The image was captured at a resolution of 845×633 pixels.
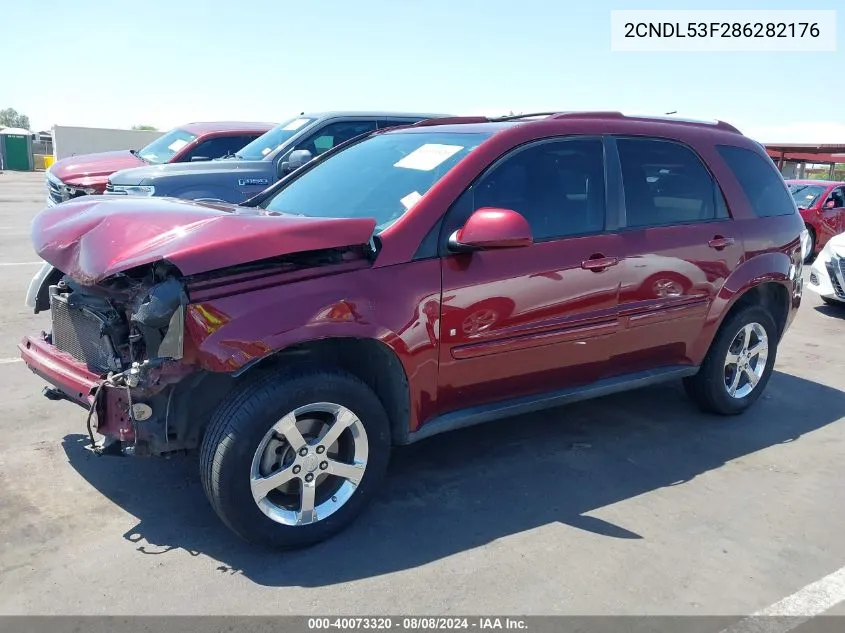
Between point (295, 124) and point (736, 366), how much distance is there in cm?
647

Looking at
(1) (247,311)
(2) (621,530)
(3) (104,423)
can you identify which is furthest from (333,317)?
(2) (621,530)

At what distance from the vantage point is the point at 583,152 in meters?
4.15

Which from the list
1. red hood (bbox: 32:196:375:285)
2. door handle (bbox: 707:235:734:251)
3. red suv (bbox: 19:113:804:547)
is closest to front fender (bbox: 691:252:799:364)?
red suv (bbox: 19:113:804:547)

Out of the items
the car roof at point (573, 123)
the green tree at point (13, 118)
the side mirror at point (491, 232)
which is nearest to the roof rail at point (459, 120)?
the car roof at point (573, 123)

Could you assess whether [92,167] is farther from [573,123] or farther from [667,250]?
[667,250]

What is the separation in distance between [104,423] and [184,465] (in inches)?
37.0

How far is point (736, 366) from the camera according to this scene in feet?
16.8

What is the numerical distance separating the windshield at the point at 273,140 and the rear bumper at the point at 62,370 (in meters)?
5.59

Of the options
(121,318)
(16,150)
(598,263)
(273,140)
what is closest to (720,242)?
(598,263)

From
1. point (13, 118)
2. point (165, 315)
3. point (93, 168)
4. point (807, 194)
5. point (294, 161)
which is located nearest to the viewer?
point (165, 315)

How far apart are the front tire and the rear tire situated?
2.61m

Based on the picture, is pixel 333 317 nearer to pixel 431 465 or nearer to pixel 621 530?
pixel 431 465

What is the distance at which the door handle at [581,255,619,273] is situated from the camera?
3972 millimetres

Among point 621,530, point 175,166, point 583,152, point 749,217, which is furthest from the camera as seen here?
point 175,166
